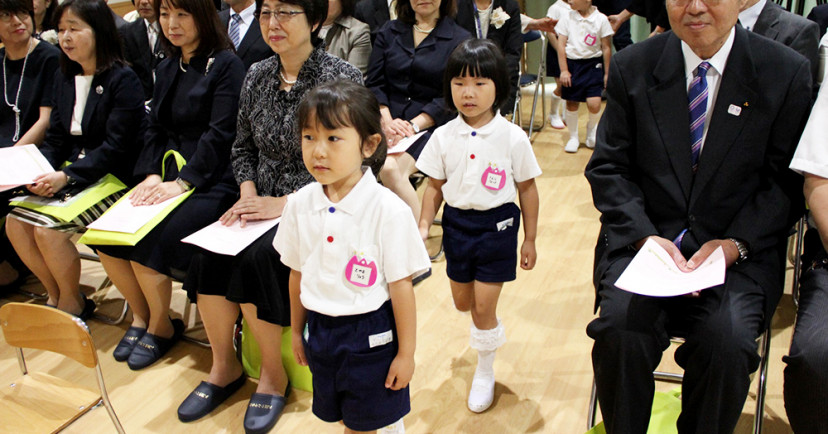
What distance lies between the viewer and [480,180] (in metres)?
2.25

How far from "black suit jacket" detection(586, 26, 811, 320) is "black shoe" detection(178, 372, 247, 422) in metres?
1.53

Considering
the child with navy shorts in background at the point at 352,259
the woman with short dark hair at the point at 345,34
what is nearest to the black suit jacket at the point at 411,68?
the woman with short dark hair at the point at 345,34

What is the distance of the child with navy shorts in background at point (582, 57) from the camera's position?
492 centimetres

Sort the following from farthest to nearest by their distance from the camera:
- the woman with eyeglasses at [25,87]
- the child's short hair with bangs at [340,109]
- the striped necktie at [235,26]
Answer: the striped necktie at [235,26] → the woman with eyeglasses at [25,87] → the child's short hair with bangs at [340,109]

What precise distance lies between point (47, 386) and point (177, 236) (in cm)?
79

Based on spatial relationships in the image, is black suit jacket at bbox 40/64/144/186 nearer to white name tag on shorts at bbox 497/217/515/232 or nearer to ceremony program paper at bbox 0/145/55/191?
ceremony program paper at bbox 0/145/55/191

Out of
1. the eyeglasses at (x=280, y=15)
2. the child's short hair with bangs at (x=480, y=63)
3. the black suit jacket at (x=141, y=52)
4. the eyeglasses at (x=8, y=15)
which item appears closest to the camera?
the child's short hair with bangs at (x=480, y=63)

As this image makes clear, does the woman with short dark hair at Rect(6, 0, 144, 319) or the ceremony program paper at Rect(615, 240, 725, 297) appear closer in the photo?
the ceremony program paper at Rect(615, 240, 725, 297)

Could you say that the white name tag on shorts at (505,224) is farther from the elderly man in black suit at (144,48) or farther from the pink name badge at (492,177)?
the elderly man in black suit at (144,48)

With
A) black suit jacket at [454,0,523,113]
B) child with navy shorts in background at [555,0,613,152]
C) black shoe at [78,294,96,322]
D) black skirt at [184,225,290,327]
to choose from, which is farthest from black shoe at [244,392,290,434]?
child with navy shorts in background at [555,0,613,152]

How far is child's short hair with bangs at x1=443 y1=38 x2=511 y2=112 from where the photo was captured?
2.18 m

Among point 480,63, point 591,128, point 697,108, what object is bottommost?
point 591,128

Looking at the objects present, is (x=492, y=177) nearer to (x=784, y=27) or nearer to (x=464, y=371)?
(x=464, y=371)

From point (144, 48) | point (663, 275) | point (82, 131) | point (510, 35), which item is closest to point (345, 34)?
point (510, 35)
